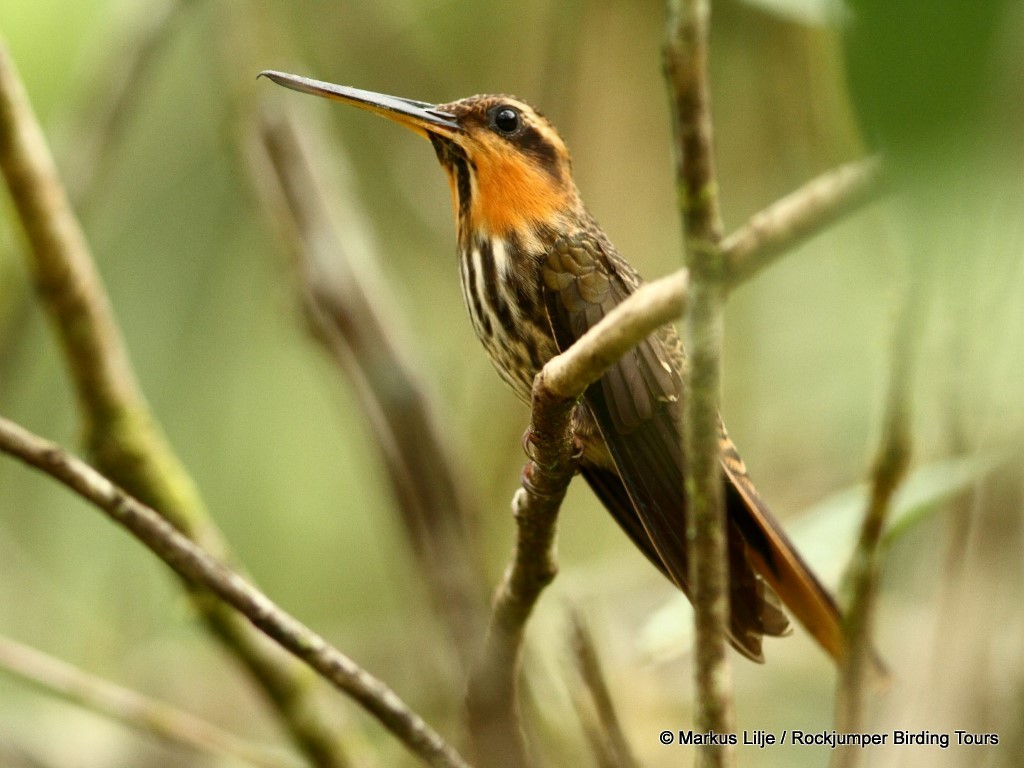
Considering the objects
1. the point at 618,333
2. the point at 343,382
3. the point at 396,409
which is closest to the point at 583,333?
the point at 618,333

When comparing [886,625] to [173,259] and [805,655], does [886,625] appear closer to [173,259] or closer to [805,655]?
[805,655]

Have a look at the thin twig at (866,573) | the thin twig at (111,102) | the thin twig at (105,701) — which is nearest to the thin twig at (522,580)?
the thin twig at (866,573)

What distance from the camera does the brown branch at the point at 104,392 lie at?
262cm

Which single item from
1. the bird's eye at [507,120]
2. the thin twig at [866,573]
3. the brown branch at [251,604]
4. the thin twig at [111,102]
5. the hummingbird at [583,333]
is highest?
the thin twig at [111,102]

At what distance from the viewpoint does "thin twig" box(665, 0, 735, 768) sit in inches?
44.1

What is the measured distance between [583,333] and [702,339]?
1.36 metres

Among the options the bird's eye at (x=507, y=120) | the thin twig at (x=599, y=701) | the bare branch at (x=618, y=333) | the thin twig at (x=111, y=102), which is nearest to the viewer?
the bare branch at (x=618, y=333)

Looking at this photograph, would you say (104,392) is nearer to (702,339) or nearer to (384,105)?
(384,105)

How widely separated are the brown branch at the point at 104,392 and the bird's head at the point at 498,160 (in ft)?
2.54

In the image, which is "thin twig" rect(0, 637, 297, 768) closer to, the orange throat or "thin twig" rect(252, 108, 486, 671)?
"thin twig" rect(252, 108, 486, 671)

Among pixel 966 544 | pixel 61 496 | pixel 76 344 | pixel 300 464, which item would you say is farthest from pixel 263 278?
pixel 966 544

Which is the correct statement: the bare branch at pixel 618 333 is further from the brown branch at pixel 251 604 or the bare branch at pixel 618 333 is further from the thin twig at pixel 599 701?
the brown branch at pixel 251 604

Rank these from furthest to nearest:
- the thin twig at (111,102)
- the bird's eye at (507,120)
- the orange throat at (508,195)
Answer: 1. the thin twig at (111,102)
2. the bird's eye at (507,120)
3. the orange throat at (508,195)

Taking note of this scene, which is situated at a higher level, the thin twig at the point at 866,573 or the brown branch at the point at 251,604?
the brown branch at the point at 251,604
